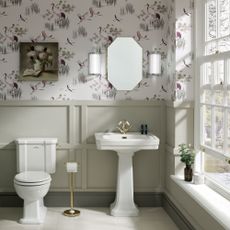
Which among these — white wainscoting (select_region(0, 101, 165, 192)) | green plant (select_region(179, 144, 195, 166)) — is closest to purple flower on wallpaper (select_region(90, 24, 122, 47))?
white wainscoting (select_region(0, 101, 165, 192))

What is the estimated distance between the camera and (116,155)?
17.2 ft

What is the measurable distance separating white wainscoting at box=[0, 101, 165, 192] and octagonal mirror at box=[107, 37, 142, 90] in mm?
252

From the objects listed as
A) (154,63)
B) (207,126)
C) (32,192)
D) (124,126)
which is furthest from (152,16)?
(32,192)

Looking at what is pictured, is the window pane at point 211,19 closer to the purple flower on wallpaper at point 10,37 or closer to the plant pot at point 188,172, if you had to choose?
the plant pot at point 188,172

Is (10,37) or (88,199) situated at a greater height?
(10,37)

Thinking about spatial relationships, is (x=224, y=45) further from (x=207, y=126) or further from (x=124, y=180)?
(x=124, y=180)

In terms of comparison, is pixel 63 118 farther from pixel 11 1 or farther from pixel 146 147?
pixel 11 1

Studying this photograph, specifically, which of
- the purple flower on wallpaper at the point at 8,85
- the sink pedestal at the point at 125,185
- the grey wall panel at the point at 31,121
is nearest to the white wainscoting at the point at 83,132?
the grey wall panel at the point at 31,121

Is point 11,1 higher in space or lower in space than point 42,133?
higher

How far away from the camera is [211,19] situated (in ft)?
14.1

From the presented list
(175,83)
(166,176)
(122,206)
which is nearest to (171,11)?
(175,83)

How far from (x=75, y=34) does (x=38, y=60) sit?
0.52m

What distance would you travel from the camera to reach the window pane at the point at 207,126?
4.34m

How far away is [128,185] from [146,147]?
1.73 ft
